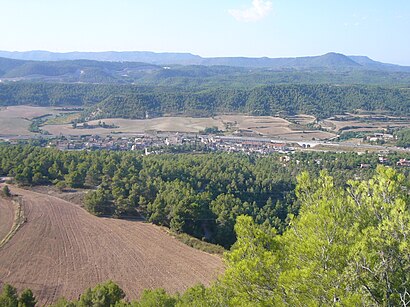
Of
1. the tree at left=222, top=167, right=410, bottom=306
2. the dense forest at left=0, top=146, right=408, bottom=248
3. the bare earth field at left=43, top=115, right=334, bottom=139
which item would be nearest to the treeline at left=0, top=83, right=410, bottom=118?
the bare earth field at left=43, top=115, right=334, bottom=139

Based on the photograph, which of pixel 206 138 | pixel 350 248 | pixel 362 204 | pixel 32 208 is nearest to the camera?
pixel 350 248

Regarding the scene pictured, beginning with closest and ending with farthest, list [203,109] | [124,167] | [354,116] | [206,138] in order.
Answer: [124,167] → [206,138] → [354,116] → [203,109]

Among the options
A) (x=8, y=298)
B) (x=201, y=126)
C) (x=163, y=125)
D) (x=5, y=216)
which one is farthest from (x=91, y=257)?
(x=201, y=126)

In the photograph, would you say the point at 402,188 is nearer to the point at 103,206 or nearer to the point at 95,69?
the point at 103,206

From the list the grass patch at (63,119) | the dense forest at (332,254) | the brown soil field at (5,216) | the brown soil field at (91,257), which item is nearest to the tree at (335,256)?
the dense forest at (332,254)

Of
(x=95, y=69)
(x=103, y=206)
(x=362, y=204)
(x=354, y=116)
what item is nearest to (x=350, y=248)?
(x=362, y=204)

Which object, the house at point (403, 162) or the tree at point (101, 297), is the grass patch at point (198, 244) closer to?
the tree at point (101, 297)

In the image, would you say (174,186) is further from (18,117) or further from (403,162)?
(18,117)

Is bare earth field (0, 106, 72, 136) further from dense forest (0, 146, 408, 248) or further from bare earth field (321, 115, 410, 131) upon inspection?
bare earth field (321, 115, 410, 131)
